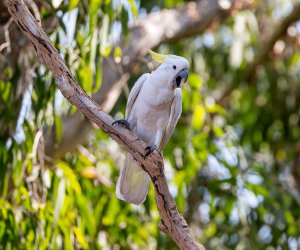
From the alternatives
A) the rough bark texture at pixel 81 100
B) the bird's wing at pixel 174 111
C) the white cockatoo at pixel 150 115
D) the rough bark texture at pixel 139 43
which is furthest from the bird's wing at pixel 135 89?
the rough bark texture at pixel 139 43

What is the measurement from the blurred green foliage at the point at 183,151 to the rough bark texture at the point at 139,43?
2.6 inches

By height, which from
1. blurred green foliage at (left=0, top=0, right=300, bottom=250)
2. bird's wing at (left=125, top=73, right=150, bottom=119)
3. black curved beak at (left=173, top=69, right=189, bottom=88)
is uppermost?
black curved beak at (left=173, top=69, right=189, bottom=88)

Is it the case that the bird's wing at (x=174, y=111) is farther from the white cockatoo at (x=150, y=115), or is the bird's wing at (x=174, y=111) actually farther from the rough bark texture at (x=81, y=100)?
the rough bark texture at (x=81, y=100)

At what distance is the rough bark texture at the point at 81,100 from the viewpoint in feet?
7.50

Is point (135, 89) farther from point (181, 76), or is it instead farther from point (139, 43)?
point (139, 43)

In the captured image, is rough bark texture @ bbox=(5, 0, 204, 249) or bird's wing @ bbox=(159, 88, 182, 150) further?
bird's wing @ bbox=(159, 88, 182, 150)

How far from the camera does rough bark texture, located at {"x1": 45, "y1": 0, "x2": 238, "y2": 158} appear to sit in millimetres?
3623

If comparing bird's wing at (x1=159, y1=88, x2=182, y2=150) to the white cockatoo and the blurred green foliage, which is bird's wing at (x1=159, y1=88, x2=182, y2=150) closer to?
the white cockatoo

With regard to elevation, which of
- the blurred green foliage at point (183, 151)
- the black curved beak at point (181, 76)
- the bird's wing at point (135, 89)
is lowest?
the blurred green foliage at point (183, 151)

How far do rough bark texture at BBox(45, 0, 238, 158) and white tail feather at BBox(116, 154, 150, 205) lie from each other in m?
0.89

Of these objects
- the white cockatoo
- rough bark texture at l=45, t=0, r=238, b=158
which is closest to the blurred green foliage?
rough bark texture at l=45, t=0, r=238, b=158

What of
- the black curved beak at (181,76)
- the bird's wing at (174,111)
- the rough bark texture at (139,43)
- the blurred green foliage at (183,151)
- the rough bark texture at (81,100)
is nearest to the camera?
the rough bark texture at (81,100)

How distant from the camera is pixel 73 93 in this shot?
2.28m

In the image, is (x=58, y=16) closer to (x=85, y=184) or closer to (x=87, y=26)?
(x=87, y=26)
